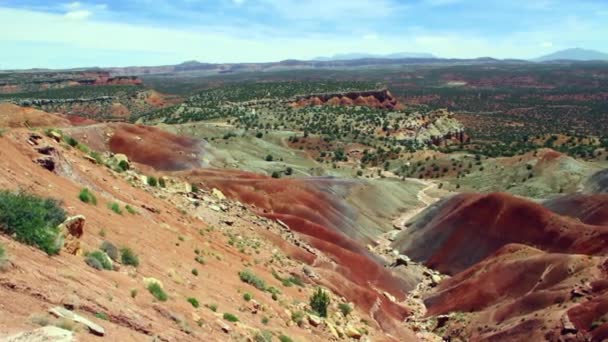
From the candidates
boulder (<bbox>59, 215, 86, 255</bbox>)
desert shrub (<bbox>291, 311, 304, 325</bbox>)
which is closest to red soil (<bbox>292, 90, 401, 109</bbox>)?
desert shrub (<bbox>291, 311, 304, 325</bbox>)

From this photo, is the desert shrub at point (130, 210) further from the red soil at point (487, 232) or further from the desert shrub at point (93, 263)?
the red soil at point (487, 232)

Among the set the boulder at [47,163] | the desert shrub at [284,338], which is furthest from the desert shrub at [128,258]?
the boulder at [47,163]

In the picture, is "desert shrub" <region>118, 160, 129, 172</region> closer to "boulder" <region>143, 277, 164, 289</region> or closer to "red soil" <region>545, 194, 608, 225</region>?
"boulder" <region>143, 277, 164, 289</region>

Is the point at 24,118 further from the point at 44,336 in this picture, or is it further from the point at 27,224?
the point at 44,336

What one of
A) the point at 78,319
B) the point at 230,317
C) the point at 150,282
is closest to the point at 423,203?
the point at 230,317

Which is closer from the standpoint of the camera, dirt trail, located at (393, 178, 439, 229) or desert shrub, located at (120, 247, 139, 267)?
desert shrub, located at (120, 247, 139, 267)
